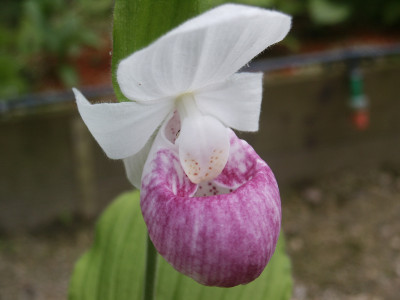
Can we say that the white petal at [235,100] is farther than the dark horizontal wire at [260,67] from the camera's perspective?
No

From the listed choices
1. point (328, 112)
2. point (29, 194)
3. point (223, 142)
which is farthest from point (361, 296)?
point (223, 142)

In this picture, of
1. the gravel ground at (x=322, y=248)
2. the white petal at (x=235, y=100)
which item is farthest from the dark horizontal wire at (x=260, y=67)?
the white petal at (x=235, y=100)

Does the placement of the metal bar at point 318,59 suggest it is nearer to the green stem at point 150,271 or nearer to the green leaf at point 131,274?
the green leaf at point 131,274

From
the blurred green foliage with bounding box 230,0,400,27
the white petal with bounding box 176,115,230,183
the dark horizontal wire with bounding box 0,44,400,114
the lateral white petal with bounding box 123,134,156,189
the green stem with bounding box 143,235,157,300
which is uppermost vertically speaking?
the white petal with bounding box 176,115,230,183

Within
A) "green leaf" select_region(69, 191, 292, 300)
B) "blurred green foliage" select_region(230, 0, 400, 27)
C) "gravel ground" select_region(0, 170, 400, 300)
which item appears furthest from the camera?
"blurred green foliage" select_region(230, 0, 400, 27)

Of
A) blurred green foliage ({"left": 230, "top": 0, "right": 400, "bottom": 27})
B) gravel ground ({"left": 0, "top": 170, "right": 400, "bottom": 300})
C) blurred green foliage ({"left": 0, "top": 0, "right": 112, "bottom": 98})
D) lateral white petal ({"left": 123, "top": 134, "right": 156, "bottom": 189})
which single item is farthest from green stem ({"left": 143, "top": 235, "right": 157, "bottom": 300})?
blurred green foliage ({"left": 230, "top": 0, "right": 400, "bottom": 27})

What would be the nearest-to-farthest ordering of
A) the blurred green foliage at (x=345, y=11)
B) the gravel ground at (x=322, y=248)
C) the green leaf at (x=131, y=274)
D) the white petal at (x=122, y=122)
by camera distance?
the white petal at (x=122, y=122) < the green leaf at (x=131, y=274) < the gravel ground at (x=322, y=248) < the blurred green foliage at (x=345, y=11)

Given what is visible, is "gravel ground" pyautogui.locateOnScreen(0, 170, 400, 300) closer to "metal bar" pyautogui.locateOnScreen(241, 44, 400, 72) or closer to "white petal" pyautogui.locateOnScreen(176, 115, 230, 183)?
"metal bar" pyautogui.locateOnScreen(241, 44, 400, 72)

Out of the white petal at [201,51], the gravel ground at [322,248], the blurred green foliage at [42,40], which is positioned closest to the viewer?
the white petal at [201,51]
